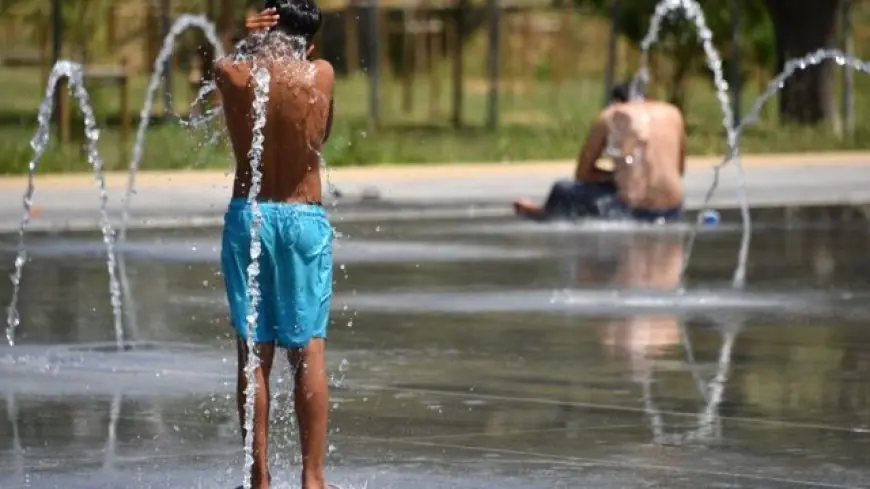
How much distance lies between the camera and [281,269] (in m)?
8.27

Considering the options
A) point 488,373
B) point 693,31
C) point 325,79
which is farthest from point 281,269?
point 693,31

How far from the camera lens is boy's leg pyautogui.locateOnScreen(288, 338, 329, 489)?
833 centimetres

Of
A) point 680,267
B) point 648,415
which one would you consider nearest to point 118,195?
point 680,267

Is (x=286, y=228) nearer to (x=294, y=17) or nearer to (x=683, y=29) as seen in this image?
(x=294, y=17)

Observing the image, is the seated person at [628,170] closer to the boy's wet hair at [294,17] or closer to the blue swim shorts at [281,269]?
the boy's wet hair at [294,17]

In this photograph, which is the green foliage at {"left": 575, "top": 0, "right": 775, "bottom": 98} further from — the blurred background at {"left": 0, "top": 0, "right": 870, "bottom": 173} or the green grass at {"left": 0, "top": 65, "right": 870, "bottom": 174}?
the green grass at {"left": 0, "top": 65, "right": 870, "bottom": 174}

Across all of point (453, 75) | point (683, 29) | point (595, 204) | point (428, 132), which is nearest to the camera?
point (595, 204)

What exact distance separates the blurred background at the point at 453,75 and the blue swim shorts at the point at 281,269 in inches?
681

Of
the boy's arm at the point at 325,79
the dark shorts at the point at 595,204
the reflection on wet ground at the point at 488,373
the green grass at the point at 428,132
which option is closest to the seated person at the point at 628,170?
the dark shorts at the point at 595,204

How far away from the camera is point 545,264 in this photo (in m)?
18.4

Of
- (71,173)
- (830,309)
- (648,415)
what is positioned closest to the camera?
(648,415)

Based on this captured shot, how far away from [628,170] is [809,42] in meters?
13.7

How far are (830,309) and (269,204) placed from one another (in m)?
7.46

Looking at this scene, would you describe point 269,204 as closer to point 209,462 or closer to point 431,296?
point 209,462
